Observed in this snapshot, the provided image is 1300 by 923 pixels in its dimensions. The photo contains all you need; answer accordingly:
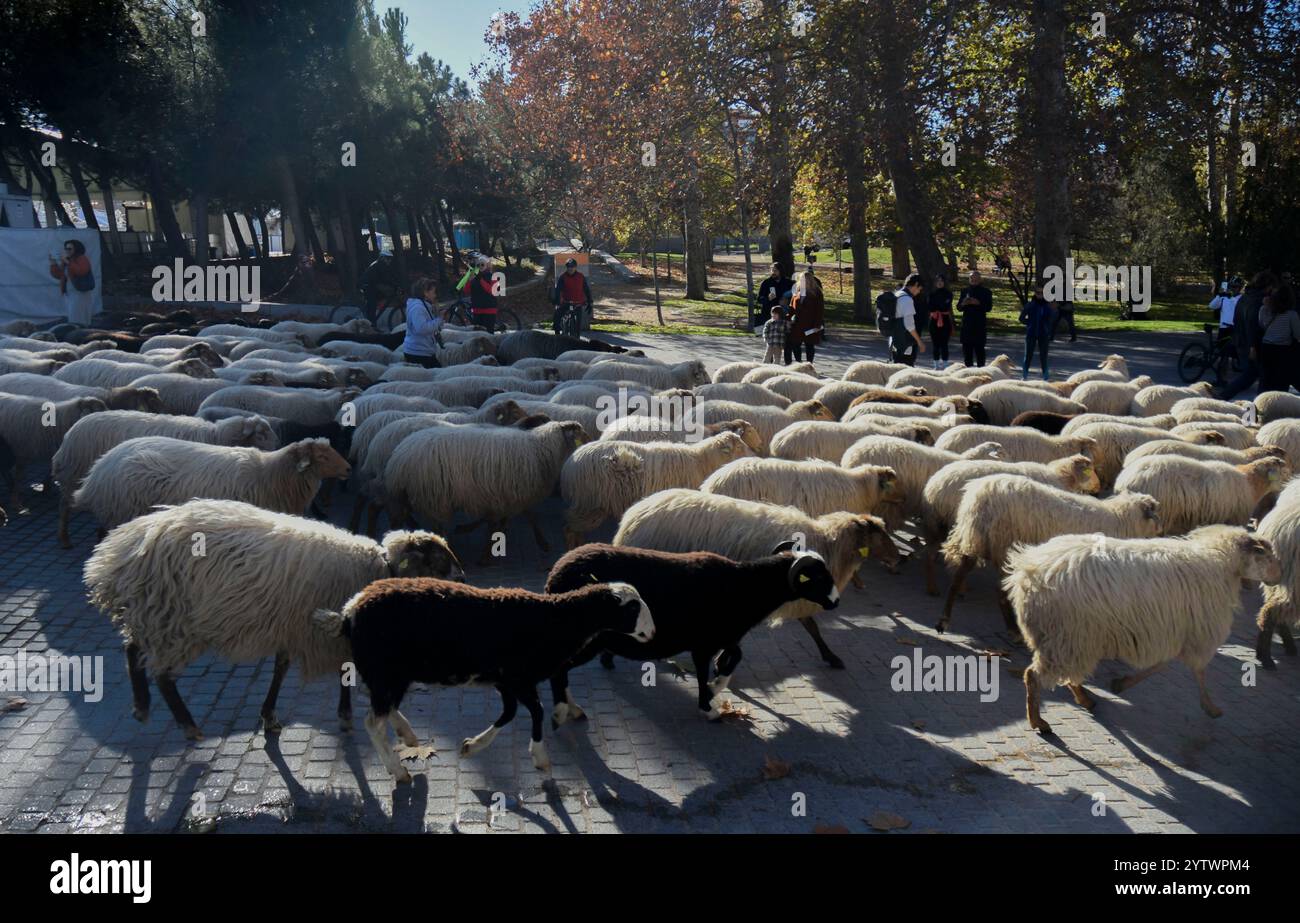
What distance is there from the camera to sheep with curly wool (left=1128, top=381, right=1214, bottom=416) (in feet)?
40.6

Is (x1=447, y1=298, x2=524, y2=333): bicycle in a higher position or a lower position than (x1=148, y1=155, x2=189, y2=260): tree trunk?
lower

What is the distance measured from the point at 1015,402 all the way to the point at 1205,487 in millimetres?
4148

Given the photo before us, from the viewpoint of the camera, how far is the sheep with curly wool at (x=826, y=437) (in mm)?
9984

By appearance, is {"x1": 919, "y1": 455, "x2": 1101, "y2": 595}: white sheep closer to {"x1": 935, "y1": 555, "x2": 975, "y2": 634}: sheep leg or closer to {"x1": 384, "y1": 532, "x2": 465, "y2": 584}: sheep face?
{"x1": 935, "y1": 555, "x2": 975, "y2": 634}: sheep leg

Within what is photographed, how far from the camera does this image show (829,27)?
24.6 m

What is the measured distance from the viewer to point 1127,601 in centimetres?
586

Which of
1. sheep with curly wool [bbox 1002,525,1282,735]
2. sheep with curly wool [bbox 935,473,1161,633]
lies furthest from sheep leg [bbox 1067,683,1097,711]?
sheep with curly wool [bbox 935,473,1161,633]

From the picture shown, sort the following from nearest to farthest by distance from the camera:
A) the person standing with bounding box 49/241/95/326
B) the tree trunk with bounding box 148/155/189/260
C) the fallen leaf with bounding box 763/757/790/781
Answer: the fallen leaf with bounding box 763/757/790/781 < the person standing with bounding box 49/241/95/326 < the tree trunk with bounding box 148/155/189/260

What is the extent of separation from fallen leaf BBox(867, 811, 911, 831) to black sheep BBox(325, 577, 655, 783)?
137 cm

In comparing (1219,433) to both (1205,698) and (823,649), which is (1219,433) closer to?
(1205,698)

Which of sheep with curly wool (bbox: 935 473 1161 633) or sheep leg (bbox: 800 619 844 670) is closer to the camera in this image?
sheep leg (bbox: 800 619 844 670)

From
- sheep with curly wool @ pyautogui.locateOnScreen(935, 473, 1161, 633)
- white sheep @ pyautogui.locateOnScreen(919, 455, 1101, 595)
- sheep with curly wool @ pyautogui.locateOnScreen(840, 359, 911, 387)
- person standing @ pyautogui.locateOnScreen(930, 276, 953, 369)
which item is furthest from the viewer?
person standing @ pyautogui.locateOnScreen(930, 276, 953, 369)
